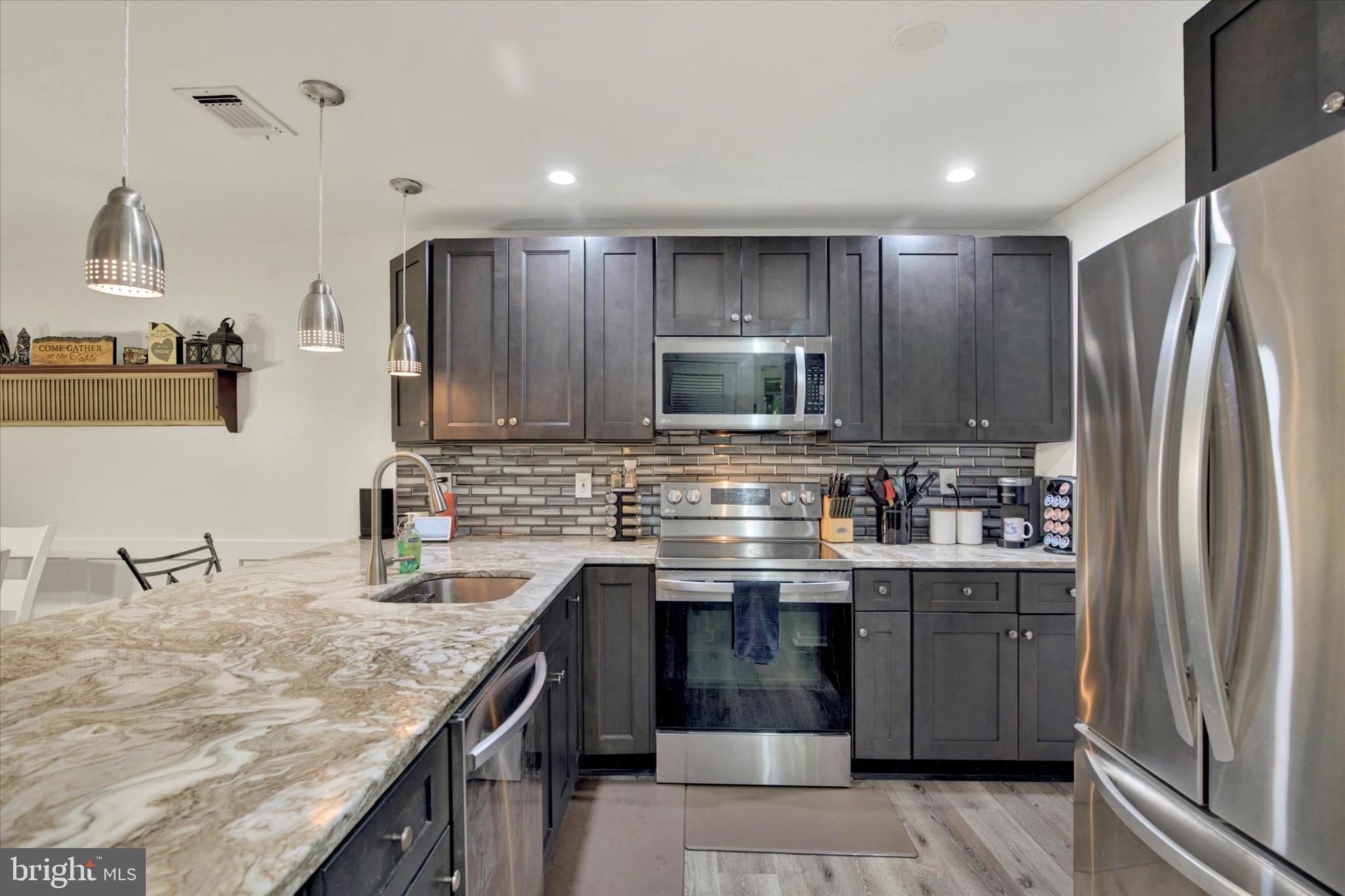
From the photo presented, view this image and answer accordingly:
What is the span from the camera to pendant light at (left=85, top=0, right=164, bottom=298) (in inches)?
47.6

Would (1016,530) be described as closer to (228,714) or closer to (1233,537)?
(1233,537)

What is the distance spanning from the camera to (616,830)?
220cm

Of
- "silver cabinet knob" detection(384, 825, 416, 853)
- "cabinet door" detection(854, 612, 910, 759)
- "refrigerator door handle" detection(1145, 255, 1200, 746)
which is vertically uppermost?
"refrigerator door handle" detection(1145, 255, 1200, 746)

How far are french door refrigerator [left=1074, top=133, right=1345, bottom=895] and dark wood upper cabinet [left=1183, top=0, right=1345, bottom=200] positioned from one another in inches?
9.0

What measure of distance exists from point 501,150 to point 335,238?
4.56 feet

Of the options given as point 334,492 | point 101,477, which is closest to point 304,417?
point 334,492

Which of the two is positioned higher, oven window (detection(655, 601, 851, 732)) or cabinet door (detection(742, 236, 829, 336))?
cabinet door (detection(742, 236, 829, 336))

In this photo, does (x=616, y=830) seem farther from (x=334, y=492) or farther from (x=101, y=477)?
(x=101, y=477)

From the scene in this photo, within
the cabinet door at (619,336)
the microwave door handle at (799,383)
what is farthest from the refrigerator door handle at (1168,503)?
the cabinet door at (619,336)

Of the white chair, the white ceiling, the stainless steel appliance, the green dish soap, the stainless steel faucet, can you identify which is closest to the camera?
the stainless steel appliance

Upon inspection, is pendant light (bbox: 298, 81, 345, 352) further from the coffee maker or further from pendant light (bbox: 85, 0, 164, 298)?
the coffee maker

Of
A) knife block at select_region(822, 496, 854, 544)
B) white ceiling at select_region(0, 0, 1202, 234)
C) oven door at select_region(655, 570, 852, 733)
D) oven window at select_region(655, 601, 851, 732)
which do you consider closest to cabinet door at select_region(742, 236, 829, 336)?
white ceiling at select_region(0, 0, 1202, 234)

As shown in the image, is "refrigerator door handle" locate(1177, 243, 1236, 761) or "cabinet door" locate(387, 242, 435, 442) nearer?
"refrigerator door handle" locate(1177, 243, 1236, 761)

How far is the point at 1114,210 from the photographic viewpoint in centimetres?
258
